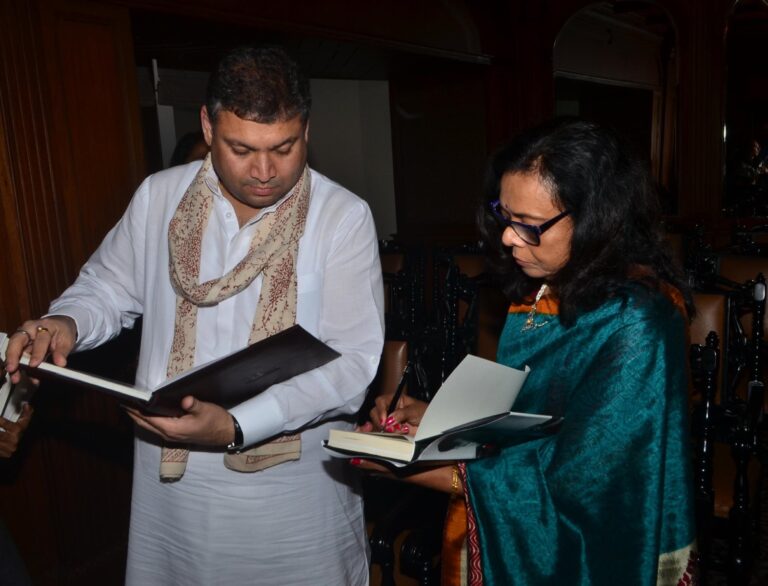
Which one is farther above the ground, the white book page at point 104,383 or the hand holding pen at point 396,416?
the white book page at point 104,383

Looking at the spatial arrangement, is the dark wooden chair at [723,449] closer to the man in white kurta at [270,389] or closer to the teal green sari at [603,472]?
the teal green sari at [603,472]

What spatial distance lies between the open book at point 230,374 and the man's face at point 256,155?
1.15 ft

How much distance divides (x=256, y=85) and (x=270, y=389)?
0.55m

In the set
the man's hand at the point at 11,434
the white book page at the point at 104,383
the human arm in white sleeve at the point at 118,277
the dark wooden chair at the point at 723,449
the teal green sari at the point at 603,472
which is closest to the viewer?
the white book page at the point at 104,383

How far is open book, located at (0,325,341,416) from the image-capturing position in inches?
44.1

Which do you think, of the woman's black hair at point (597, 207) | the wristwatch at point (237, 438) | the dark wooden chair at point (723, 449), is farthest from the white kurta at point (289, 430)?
the dark wooden chair at point (723, 449)

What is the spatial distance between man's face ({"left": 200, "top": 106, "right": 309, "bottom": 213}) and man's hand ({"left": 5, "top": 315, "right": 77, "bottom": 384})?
1.32ft

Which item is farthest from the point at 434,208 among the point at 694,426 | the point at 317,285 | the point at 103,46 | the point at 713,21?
the point at 317,285

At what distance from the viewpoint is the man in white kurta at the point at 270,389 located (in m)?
1.42

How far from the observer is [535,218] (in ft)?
4.14

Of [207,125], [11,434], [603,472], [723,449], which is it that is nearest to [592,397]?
[603,472]

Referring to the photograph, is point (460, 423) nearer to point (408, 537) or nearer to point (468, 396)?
point (468, 396)

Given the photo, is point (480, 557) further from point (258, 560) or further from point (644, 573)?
point (258, 560)

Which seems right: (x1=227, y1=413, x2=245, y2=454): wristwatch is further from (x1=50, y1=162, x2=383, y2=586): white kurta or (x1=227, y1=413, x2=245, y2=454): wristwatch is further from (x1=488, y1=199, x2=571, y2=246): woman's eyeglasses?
(x1=488, y1=199, x2=571, y2=246): woman's eyeglasses
